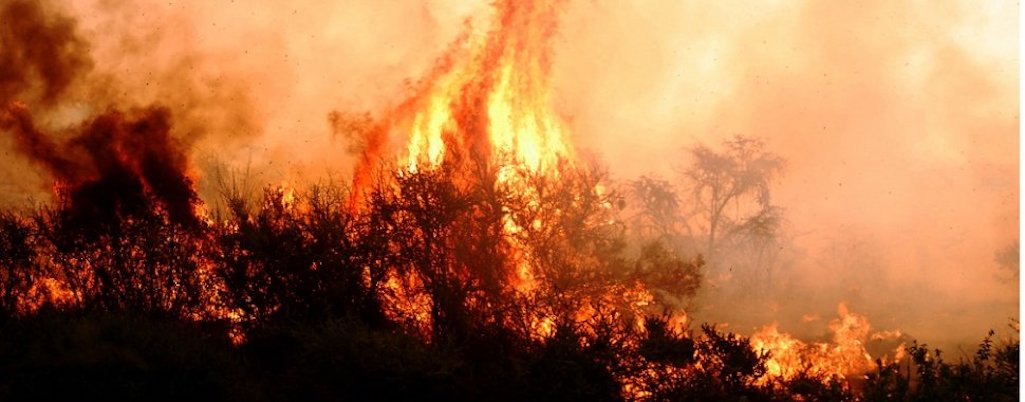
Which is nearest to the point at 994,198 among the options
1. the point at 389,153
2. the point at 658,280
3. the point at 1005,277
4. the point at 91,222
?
the point at 1005,277

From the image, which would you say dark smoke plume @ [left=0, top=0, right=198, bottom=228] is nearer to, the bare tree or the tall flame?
the tall flame

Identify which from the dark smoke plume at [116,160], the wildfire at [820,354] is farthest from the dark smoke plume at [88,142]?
the wildfire at [820,354]

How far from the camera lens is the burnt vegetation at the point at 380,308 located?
16.3 m

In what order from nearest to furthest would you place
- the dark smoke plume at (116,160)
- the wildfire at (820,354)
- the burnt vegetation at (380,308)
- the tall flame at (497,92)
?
the burnt vegetation at (380,308)
the dark smoke plume at (116,160)
the wildfire at (820,354)
the tall flame at (497,92)

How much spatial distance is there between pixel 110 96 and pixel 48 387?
18210mm

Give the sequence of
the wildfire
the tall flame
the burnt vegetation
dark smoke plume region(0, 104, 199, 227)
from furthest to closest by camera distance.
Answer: the tall flame, the wildfire, dark smoke plume region(0, 104, 199, 227), the burnt vegetation

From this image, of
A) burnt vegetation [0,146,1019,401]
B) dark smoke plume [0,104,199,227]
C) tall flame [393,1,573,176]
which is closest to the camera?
burnt vegetation [0,146,1019,401]

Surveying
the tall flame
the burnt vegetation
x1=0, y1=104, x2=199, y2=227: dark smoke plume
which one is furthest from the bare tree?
x1=0, y1=104, x2=199, y2=227: dark smoke plume

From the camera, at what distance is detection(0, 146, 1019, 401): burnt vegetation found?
53.6ft

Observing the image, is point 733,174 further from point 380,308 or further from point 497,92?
point 380,308

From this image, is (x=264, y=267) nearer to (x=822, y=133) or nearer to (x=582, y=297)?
(x=582, y=297)

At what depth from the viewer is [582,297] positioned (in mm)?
26062

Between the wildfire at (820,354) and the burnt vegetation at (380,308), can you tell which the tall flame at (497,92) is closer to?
the burnt vegetation at (380,308)

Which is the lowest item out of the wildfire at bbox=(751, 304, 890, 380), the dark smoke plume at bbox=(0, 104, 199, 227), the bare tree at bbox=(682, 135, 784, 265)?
the wildfire at bbox=(751, 304, 890, 380)
